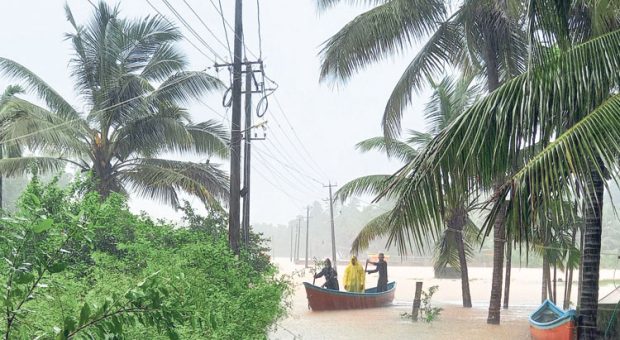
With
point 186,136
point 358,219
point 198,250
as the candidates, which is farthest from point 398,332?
point 358,219

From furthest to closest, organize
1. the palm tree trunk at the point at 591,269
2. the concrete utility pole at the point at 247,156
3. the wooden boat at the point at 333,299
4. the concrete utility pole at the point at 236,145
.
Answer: the wooden boat at the point at 333,299
the concrete utility pole at the point at 247,156
the concrete utility pole at the point at 236,145
the palm tree trunk at the point at 591,269

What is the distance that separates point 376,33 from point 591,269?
6298mm

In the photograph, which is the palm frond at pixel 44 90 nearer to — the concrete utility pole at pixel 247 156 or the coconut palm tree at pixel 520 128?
the concrete utility pole at pixel 247 156

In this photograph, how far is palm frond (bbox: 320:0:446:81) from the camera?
11422 mm

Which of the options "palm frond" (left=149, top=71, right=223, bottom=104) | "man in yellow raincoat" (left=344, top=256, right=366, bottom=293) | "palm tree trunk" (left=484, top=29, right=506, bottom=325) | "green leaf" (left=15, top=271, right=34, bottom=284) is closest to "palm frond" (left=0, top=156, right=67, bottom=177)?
"palm frond" (left=149, top=71, right=223, bottom=104)

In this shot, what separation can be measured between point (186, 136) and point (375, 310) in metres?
7.89

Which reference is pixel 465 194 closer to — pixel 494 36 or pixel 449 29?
pixel 449 29

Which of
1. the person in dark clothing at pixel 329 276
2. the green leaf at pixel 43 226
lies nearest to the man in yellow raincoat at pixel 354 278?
the person in dark clothing at pixel 329 276

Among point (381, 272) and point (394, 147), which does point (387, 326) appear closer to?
point (381, 272)

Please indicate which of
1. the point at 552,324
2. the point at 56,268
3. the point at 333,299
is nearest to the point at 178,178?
the point at 333,299

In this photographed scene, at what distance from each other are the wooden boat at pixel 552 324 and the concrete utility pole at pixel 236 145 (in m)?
5.61

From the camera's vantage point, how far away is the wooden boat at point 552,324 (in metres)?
10.2

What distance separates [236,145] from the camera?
1346cm

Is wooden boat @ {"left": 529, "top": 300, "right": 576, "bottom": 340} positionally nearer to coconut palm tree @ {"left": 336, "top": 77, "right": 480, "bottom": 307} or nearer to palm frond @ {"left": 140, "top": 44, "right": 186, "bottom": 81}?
coconut palm tree @ {"left": 336, "top": 77, "right": 480, "bottom": 307}
